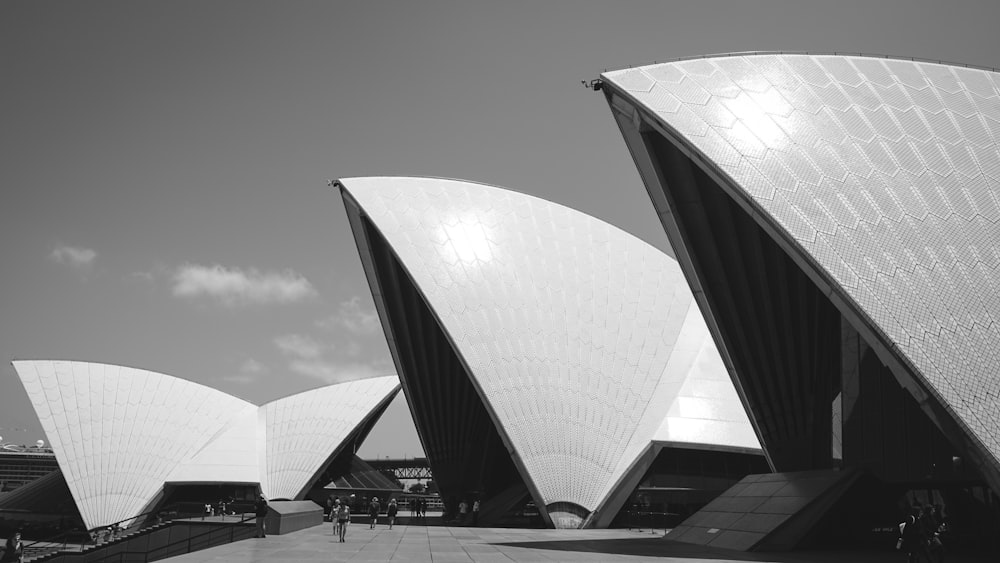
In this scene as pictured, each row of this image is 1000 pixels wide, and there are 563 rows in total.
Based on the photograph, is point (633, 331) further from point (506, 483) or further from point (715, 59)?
point (715, 59)

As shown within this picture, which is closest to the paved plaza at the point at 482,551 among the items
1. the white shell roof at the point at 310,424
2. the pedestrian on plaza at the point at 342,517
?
the pedestrian on plaza at the point at 342,517

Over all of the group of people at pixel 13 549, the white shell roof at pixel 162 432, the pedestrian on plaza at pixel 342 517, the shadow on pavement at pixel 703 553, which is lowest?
the shadow on pavement at pixel 703 553

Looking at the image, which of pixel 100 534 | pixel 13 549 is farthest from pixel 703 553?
pixel 100 534

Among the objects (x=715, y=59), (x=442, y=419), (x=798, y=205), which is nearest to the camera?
(x=798, y=205)

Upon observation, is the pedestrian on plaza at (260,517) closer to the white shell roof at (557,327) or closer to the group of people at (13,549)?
the group of people at (13,549)

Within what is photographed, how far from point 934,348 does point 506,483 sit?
92.3ft

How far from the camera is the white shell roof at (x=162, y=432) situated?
37.6 m

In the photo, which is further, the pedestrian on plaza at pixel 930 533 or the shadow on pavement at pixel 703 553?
the shadow on pavement at pixel 703 553

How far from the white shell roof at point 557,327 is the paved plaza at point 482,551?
5.58m

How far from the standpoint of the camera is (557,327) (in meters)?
29.7

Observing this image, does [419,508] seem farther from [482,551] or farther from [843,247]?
[843,247]

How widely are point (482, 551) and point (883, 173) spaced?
37.3 feet

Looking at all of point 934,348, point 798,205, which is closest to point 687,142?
point 798,205

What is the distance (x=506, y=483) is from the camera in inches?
1518
